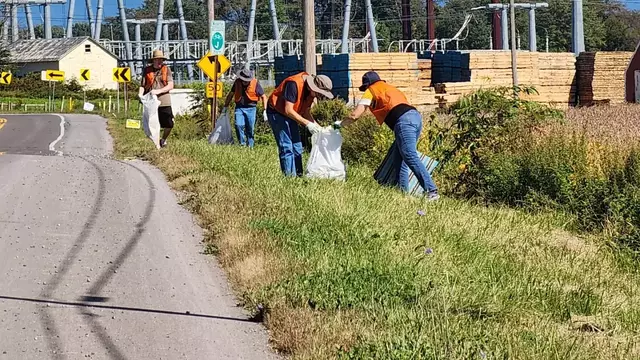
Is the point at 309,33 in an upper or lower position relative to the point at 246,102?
upper

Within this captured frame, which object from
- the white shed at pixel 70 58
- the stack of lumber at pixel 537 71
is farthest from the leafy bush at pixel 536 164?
the white shed at pixel 70 58

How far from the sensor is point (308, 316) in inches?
251

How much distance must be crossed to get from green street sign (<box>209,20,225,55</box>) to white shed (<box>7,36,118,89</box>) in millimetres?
66725

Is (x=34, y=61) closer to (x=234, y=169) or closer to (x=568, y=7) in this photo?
(x=568, y=7)

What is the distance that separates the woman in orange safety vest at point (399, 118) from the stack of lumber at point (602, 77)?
2551 centimetres

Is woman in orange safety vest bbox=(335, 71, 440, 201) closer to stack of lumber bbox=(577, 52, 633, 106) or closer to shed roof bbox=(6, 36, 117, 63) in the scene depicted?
stack of lumber bbox=(577, 52, 633, 106)

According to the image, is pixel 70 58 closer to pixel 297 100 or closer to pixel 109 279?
pixel 297 100

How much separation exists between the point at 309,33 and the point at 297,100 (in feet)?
26.7

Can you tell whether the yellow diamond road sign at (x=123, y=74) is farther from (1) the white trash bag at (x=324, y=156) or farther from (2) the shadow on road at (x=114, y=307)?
(2) the shadow on road at (x=114, y=307)

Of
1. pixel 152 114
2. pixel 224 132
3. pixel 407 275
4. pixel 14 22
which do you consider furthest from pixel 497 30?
pixel 407 275

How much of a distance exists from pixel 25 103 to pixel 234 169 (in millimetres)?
58652

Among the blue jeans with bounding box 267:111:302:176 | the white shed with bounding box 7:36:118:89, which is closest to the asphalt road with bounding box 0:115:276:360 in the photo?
the blue jeans with bounding box 267:111:302:176

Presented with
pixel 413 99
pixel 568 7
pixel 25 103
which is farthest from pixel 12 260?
pixel 568 7

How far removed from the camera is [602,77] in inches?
1519
